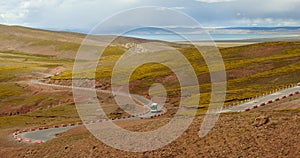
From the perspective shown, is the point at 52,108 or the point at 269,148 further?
the point at 52,108

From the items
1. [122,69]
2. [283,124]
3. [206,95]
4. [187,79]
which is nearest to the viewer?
[283,124]

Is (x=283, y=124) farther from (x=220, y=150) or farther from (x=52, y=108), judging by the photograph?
(x=52, y=108)

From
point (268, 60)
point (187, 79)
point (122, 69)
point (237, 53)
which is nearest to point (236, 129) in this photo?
point (187, 79)

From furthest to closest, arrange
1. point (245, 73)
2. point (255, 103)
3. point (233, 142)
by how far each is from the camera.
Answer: point (245, 73) → point (255, 103) → point (233, 142)

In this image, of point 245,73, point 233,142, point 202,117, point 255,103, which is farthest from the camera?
point 245,73

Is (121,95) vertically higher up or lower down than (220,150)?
lower down

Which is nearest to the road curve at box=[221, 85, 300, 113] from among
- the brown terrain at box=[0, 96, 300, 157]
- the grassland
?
the grassland

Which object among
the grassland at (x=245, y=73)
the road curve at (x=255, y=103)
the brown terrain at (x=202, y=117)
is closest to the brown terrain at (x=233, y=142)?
the brown terrain at (x=202, y=117)

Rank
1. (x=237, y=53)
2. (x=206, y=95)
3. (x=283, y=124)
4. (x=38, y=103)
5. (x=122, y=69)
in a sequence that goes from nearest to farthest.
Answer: (x=283, y=124), (x=206, y=95), (x=38, y=103), (x=122, y=69), (x=237, y=53)

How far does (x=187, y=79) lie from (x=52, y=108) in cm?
4777

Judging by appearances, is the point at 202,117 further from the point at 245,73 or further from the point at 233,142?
the point at 245,73

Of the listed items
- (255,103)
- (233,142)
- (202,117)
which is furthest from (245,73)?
(233,142)

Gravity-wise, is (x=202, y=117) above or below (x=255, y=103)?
above

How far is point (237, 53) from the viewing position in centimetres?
18288
